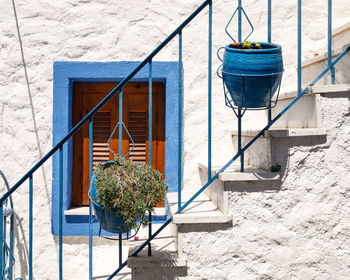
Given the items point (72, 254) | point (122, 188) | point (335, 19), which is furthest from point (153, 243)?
point (335, 19)

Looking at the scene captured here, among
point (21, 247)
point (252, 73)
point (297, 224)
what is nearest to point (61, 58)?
point (21, 247)

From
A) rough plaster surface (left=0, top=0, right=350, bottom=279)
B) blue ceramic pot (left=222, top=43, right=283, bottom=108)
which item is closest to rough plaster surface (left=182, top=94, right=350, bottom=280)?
blue ceramic pot (left=222, top=43, right=283, bottom=108)

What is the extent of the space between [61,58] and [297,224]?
2575 mm

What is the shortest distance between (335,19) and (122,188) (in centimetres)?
283

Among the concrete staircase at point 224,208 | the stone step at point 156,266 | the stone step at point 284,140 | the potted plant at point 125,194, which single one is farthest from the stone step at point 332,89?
the stone step at point 156,266

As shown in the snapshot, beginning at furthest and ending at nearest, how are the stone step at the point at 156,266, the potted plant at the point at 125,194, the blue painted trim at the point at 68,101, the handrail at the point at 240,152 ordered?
1. the blue painted trim at the point at 68,101
2. the handrail at the point at 240,152
3. the stone step at the point at 156,266
4. the potted plant at the point at 125,194

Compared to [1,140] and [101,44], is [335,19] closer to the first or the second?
[101,44]

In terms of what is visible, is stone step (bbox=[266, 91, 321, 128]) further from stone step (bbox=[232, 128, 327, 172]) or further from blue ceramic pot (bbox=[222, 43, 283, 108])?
blue ceramic pot (bbox=[222, 43, 283, 108])

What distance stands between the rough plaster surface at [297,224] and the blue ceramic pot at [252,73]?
385 mm

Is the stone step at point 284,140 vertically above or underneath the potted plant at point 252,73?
underneath

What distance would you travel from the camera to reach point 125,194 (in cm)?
242

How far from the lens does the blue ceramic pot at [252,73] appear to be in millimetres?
2447

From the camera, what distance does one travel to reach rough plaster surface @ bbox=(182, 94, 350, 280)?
2.64m

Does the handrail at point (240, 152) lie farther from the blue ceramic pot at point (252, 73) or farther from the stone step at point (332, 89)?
the blue ceramic pot at point (252, 73)
